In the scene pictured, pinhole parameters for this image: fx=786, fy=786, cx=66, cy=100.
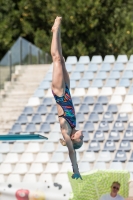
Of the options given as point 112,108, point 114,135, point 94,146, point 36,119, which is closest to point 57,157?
point 94,146

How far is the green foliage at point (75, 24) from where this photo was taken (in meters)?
25.5

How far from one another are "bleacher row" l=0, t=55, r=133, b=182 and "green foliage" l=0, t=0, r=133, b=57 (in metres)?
6.17

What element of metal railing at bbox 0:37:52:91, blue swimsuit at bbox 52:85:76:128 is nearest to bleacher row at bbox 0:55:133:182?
metal railing at bbox 0:37:52:91

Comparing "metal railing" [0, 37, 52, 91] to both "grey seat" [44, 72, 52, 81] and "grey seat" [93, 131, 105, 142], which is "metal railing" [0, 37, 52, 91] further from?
"grey seat" [93, 131, 105, 142]

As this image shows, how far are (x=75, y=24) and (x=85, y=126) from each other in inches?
346

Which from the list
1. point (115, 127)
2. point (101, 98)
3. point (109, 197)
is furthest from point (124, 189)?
point (101, 98)

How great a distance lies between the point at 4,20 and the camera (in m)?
26.0

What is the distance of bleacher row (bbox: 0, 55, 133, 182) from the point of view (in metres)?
16.6

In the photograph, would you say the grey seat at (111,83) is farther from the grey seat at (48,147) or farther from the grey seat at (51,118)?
the grey seat at (48,147)

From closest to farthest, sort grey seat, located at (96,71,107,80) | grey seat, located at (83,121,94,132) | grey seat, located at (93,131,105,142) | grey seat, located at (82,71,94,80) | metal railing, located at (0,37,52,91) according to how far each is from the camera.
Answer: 1. grey seat, located at (93,131,105,142)
2. grey seat, located at (83,121,94,132)
3. grey seat, located at (96,71,107,80)
4. grey seat, located at (82,71,94,80)
5. metal railing, located at (0,37,52,91)

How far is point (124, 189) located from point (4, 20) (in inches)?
555

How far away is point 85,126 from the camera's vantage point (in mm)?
17547

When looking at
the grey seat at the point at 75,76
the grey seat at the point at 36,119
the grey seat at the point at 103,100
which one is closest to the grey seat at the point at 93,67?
the grey seat at the point at 75,76

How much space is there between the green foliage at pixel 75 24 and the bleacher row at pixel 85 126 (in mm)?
6166
